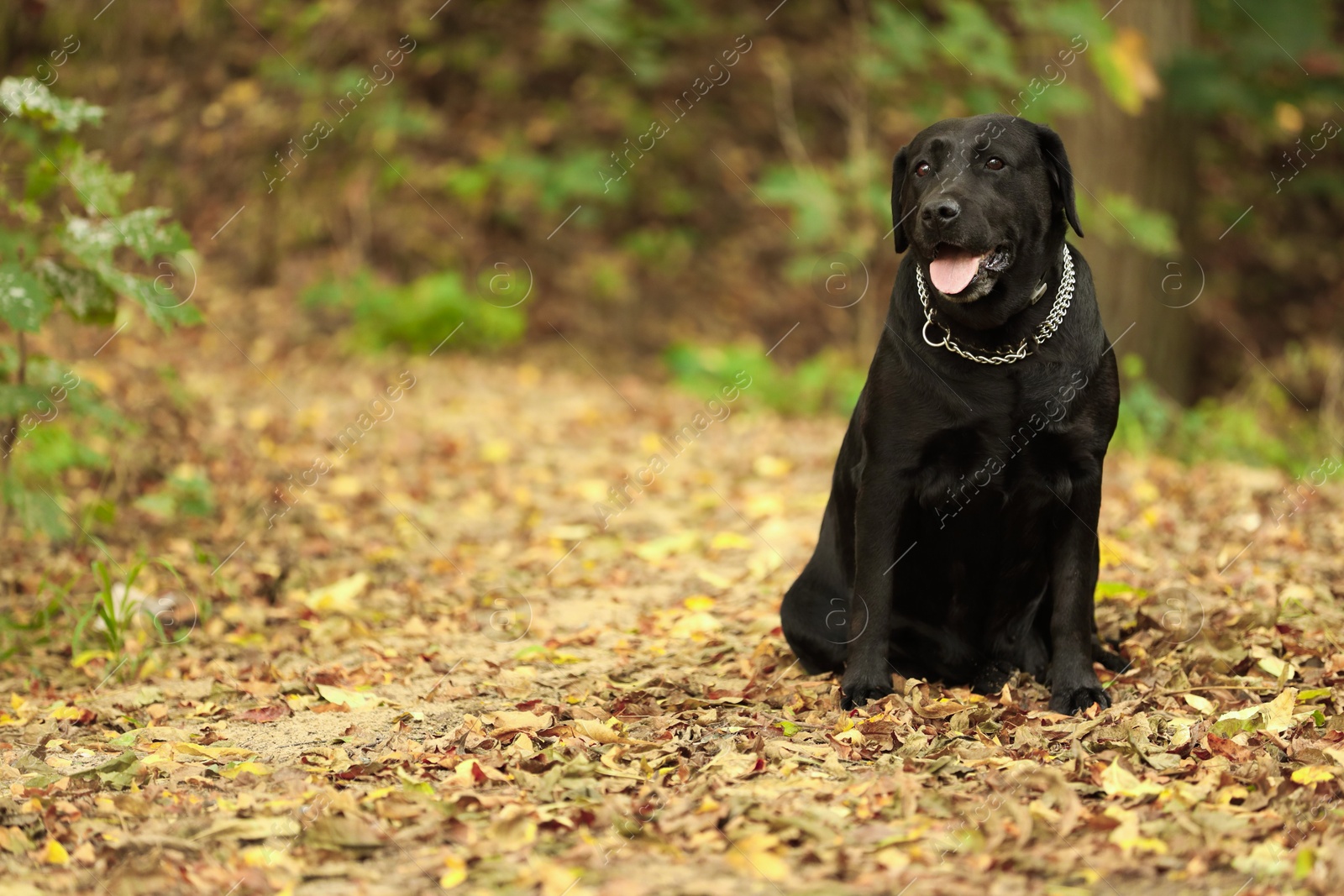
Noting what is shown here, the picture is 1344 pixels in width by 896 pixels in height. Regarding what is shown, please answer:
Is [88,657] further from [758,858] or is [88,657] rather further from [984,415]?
[984,415]

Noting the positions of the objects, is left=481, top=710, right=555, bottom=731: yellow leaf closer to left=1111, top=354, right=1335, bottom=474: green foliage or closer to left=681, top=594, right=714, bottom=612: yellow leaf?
left=681, top=594, right=714, bottom=612: yellow leaf

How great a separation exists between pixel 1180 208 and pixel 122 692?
767 cm

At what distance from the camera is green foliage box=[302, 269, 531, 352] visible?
9.51 m

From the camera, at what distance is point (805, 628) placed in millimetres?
3717

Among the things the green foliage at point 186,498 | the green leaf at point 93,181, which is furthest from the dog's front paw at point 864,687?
the green foliage at point 186,498

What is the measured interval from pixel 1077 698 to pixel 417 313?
23.2ft

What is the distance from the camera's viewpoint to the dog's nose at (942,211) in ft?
10.5

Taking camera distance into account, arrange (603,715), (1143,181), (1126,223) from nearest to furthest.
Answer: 1. (603,715)
2. (1126,223)
3. (1143,181)

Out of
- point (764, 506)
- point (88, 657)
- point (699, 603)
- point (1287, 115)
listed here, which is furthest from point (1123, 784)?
point (1287, 115)

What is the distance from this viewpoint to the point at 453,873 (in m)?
2.49

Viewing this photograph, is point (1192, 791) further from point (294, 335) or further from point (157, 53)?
point (157, 53)

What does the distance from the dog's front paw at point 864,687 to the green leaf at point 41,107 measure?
303 centimetres

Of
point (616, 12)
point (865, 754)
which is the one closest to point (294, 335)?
point (616, 12)

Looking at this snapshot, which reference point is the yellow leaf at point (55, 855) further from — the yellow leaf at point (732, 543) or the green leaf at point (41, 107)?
the yellow leaf at point (732, 543)
